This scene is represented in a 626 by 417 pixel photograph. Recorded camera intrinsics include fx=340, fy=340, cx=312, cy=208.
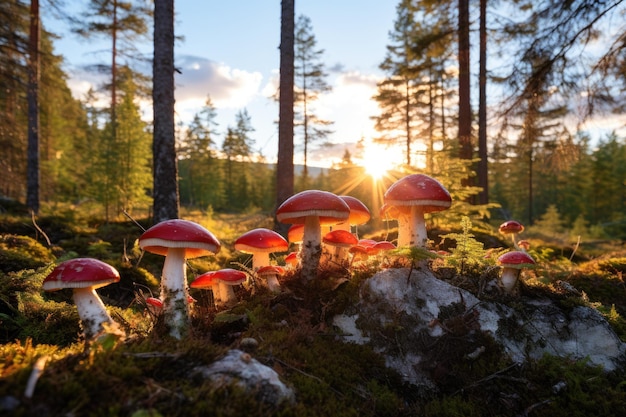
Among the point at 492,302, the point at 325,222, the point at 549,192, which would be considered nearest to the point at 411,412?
the point at 492,302

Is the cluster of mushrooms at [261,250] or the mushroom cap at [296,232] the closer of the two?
the cluster of mushrooms at [261,250]

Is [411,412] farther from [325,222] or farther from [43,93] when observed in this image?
[43,93]

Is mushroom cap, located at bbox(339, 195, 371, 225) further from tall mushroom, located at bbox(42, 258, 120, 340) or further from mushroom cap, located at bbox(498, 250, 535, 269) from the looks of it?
tall mushroom, located at bbox(42, 258, 120, 340)

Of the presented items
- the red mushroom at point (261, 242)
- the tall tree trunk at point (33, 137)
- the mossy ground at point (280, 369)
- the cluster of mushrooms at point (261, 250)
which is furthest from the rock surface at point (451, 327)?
the tall tree trunk at point (33, 137)

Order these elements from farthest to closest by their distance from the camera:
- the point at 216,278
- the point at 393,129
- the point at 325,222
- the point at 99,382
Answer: the point at 393,129, the point at 325,222, the point at 216,278, the point at 99,382

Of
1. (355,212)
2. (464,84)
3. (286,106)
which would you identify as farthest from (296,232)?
(464,84)

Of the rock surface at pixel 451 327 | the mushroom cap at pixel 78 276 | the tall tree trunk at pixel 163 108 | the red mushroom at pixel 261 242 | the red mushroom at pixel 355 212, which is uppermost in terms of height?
the tall tree trunk at pixel 163 108

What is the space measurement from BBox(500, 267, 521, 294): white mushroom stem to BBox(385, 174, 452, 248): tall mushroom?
950mm

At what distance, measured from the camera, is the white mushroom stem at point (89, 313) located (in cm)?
280

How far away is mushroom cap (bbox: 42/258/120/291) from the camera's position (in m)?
2.58

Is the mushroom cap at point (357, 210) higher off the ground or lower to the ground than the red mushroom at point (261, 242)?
higher

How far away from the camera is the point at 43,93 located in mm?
14102

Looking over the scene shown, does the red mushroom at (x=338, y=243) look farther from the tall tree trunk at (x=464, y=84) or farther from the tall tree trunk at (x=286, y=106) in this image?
the tall tree trunk at (x=464, y=84)

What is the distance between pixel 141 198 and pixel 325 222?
45.7ft
